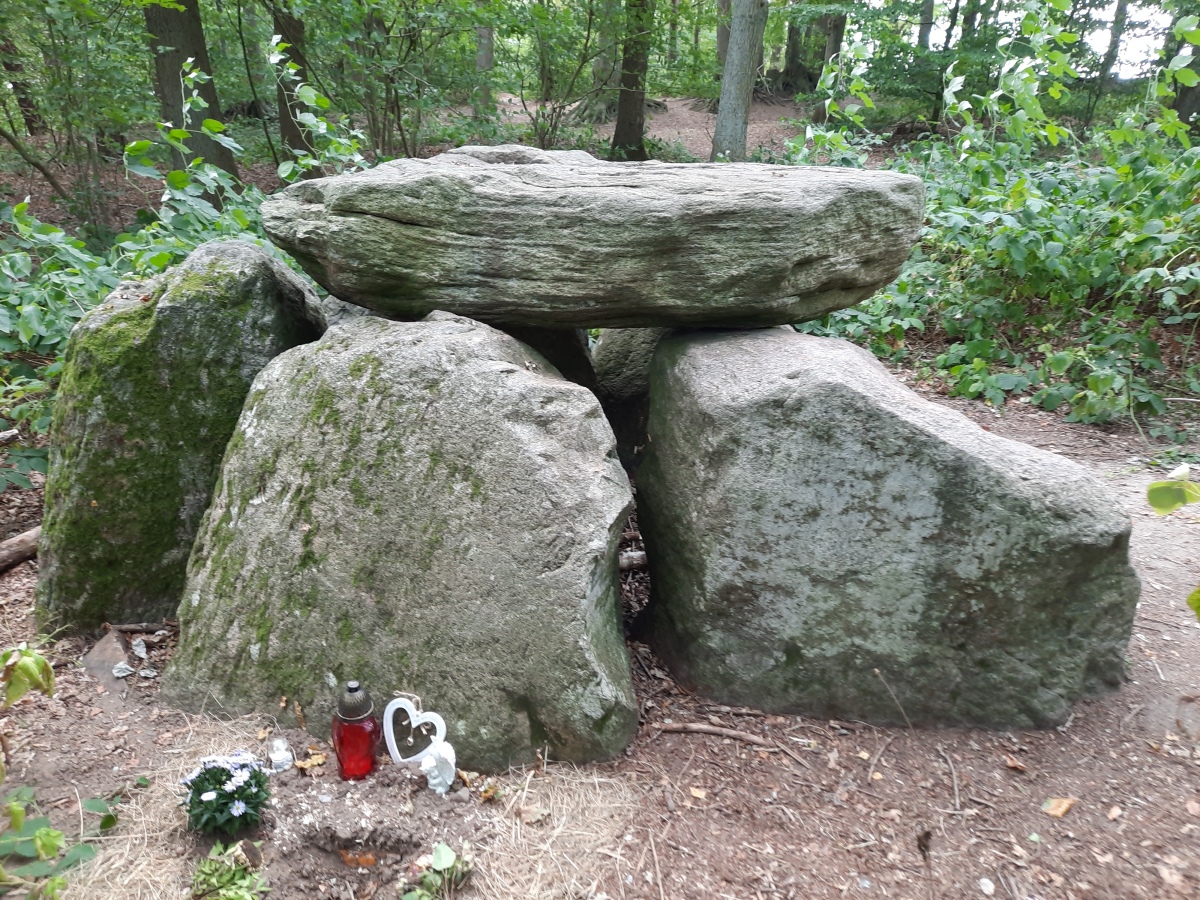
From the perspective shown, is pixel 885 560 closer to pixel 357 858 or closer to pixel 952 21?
pixel 357 858

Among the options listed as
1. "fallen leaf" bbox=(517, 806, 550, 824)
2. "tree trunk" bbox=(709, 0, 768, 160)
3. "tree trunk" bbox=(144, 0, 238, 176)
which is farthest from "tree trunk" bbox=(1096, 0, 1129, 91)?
"fallen leaf" bbox=(517, 806, 550, 824)

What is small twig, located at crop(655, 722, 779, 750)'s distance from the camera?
2.52 m

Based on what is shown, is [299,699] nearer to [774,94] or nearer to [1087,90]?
[1087,90]

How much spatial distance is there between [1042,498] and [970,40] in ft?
35.4

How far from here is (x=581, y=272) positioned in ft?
9.45

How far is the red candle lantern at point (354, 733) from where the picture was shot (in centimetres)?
225

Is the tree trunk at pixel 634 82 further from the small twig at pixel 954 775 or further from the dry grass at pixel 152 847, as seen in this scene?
the dry grass at pixel 152 847

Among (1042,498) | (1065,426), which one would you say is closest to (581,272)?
(1042,498)

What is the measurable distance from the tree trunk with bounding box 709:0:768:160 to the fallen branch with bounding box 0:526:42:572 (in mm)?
6955

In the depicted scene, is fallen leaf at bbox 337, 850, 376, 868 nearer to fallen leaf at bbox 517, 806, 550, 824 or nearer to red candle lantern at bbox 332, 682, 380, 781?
red candle lantern at bbox 332, 682, 380, 781

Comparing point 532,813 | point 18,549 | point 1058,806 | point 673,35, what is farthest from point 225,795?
point 673,35

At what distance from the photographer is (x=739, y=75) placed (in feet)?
28.3

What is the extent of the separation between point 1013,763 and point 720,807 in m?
0.89

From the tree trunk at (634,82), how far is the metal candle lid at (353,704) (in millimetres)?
9613
